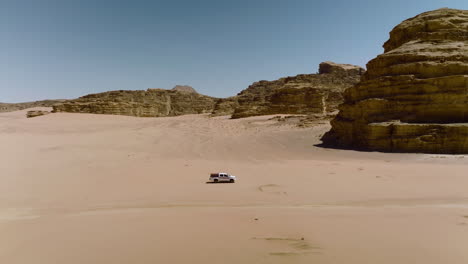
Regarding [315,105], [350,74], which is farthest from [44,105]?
[350,74]

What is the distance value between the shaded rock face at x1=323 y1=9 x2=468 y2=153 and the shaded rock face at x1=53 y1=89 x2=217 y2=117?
3401 centimetres

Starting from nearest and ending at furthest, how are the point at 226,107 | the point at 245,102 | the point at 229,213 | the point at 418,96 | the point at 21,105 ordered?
the point at 229,213, the point at 418,96, the point at 245,102, the point at 226,107, the point at 21,105

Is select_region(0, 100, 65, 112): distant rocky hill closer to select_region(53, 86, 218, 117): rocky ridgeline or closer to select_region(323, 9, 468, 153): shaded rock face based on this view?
select_region(53, 86, 218, 117): rocky ridgeline

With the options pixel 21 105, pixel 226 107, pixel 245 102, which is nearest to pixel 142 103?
pixel 226 107

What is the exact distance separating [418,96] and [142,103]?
40.1 m

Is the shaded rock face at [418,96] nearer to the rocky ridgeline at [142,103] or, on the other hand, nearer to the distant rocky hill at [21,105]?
the rocky ridgeline at [142,103]

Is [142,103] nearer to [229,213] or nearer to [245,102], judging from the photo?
[245,102]

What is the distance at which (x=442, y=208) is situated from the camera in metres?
5.27

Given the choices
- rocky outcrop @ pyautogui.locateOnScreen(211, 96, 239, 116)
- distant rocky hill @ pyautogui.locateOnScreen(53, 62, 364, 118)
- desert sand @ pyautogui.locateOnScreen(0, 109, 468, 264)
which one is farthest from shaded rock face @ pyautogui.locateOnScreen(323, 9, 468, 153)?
rocky outcrop @ pyautogui.locateOnScreen(211, 96, 239, 116)

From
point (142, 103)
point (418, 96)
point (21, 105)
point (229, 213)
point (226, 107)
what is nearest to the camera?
point (229, 213)

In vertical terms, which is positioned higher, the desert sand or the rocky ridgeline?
the rocky ridgeline

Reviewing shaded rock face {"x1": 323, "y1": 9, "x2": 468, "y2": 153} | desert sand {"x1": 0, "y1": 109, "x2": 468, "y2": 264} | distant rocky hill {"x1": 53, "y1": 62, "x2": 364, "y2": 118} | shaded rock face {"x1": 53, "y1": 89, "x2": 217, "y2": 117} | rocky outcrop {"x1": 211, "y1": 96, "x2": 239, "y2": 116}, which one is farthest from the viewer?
rocky outcrop {"x1": 211, "y1": 96, "x2": 239, "y2": 116}

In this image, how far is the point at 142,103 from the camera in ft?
153

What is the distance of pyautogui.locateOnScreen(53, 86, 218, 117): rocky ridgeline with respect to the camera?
40500 mm
